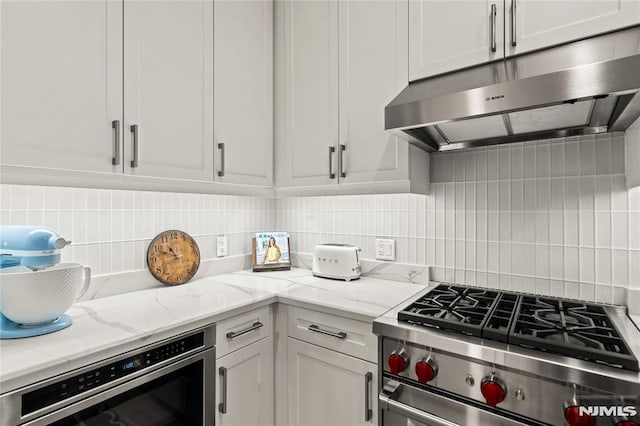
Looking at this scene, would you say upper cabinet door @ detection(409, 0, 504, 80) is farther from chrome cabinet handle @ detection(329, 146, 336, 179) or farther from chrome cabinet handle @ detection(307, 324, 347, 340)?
chrome cabinet handle @ detection(307, 324, 347, 340)

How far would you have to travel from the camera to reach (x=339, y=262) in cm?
178

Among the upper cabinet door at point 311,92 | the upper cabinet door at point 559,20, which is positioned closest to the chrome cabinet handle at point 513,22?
the upper cabinet door at point 559,20

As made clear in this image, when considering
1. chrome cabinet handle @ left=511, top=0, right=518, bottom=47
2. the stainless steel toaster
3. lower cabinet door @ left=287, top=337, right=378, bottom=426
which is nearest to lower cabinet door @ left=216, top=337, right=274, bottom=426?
lower cabinet door @ left=287, top=337, right=378, bottom=426

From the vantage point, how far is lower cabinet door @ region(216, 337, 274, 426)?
1.30 metres

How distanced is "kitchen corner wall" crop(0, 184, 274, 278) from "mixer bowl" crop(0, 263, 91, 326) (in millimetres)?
372

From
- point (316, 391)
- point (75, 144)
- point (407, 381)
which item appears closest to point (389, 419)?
point (407, 381)

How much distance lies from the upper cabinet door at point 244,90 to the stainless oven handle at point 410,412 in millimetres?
1140

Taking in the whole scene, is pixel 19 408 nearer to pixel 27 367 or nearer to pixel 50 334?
pixel 27 367

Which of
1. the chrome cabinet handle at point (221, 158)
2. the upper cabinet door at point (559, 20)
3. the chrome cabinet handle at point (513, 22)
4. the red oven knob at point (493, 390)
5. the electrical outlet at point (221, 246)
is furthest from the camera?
the electrical outlet at point (221, 246)

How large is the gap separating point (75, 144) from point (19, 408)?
0.77m

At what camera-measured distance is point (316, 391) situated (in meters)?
1.40

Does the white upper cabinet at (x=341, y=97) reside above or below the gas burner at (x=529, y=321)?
above

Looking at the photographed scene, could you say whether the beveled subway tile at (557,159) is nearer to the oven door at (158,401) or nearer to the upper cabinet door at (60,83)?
the oven door at (158,401)

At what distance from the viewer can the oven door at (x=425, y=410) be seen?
0.98 m
